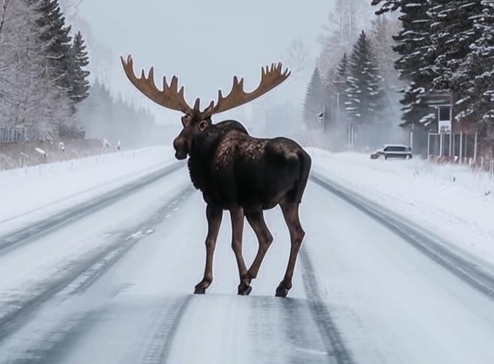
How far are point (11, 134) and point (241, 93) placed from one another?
4317cm

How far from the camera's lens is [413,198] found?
67.1ft

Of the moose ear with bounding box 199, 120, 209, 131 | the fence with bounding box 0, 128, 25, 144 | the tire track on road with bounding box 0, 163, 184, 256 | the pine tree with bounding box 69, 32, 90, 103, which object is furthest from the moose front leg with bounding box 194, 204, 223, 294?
the pine tree with bounding box 69, 32, 90, 103

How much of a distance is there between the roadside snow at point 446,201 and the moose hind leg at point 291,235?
3.53 m

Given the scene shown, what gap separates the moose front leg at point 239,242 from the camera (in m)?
7.16

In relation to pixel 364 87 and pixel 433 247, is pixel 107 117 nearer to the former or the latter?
pixel 364 87

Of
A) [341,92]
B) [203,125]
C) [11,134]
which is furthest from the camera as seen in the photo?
[341,92]

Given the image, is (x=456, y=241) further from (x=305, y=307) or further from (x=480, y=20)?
(x=480, y=20)

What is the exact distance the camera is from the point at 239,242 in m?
7.37

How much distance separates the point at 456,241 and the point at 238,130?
566cm

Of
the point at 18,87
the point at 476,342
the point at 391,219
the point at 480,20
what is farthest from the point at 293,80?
the point at 476,342

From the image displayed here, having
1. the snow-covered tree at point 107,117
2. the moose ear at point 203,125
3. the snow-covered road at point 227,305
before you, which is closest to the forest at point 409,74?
the snow-covered road at point 227,305

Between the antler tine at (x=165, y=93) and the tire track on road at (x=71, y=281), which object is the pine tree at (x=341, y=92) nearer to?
the tire track on road at (x=71, y=281)

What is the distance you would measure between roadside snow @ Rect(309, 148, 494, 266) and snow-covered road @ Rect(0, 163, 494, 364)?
1.31m

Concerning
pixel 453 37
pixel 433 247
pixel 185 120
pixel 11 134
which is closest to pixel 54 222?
pixel 433 247
